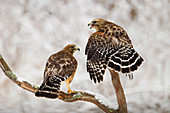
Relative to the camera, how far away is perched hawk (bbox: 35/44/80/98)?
117cm

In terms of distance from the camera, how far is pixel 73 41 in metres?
1.40

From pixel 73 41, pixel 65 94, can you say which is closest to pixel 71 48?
pixel 73 41

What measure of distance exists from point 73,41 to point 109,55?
10.6 inches

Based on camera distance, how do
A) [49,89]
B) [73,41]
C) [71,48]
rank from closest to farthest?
[49,89] → [71,48] → [73,41]

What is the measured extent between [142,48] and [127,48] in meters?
0.23

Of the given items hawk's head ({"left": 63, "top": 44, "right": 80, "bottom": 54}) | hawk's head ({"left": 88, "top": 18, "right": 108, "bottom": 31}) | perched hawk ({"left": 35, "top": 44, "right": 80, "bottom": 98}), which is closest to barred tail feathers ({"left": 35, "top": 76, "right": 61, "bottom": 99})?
perched hawk ({"left": 35, "top": 44, "right": 80, "bottom": 98})

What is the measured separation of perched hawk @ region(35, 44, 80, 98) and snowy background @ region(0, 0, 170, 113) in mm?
117

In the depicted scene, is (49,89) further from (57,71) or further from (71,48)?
(71,48)

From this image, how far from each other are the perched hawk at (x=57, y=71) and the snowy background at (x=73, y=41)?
12 cm

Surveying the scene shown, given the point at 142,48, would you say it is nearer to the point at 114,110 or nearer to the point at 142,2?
the point at 142,2

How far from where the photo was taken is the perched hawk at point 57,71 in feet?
3.83

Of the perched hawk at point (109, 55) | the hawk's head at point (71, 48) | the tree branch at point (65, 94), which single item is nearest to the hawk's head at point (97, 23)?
the perched hawk at point (109, 55)

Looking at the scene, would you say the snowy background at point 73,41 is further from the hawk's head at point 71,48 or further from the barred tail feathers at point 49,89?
the barred tail feathers at point 49,89

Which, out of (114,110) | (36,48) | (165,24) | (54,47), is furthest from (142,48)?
(36,48)
